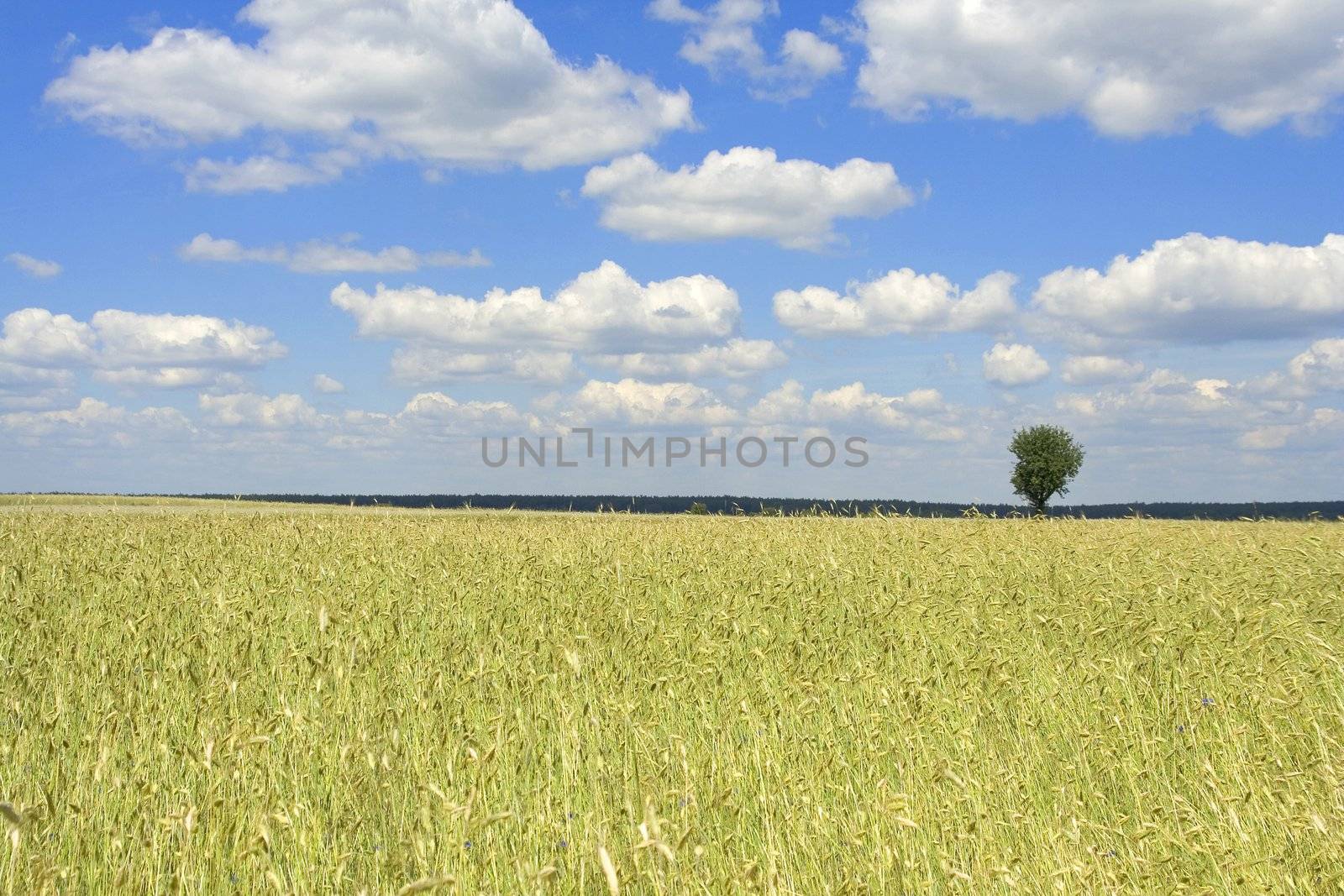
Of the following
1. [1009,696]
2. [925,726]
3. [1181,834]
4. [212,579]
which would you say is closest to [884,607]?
[1009,696]

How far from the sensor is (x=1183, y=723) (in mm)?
5398

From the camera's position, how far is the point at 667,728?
16.6 ft

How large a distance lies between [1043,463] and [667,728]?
198ft

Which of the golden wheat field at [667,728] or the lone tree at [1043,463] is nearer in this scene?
the golden wheat field at [667,728]

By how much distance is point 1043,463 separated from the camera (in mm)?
60406

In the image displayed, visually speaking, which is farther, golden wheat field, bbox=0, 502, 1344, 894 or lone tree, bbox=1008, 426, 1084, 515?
lone tree, bbox=1008, 426, 1084, 515

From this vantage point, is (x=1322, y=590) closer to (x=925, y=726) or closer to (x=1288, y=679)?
(x=1288, y=679)

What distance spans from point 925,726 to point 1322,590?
6.87 metres

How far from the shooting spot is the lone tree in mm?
60250

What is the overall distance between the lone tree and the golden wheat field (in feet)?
174

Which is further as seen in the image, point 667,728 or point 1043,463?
point 1043,463

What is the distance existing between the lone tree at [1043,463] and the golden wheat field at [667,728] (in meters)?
53.1

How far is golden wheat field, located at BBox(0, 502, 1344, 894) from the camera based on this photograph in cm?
351

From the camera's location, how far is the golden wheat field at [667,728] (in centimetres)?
351
